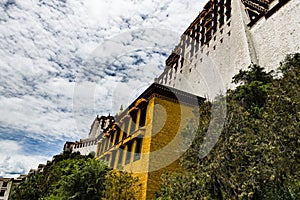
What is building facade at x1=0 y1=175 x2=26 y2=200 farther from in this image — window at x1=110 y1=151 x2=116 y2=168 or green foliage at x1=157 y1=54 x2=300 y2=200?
green foliage at x1=157 y1=54 x2=300 y2=200

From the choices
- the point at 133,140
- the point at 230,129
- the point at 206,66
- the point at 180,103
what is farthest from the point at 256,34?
the point at 230,129

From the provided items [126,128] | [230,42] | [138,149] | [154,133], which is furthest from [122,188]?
[230,42]

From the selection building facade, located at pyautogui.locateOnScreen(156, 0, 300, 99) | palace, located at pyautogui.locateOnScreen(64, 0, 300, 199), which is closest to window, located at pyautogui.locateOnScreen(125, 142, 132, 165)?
palace, located at pyautogui.locateOnScreen(64, 0, 300, 199)

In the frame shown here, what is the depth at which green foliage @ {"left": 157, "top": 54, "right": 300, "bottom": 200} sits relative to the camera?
652cm

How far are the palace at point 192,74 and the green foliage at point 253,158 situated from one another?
7.40 feet

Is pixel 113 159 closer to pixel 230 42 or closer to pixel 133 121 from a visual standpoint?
pixel 133 121

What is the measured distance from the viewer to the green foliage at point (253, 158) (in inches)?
257

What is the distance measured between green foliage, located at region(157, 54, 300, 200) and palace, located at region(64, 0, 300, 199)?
7.40ft

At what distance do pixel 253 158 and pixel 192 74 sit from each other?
2569cm

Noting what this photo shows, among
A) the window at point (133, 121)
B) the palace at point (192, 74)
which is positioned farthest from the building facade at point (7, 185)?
the window at point (133, 121)

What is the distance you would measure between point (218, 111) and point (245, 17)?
18771 millimetres

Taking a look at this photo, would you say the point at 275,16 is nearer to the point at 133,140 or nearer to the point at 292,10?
the point at 292,10

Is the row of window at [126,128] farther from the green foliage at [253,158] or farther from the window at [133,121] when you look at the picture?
the green foliage at [253,158]

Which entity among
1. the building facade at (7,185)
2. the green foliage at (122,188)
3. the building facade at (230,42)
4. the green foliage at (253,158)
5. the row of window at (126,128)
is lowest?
the building facade at (7,185)
